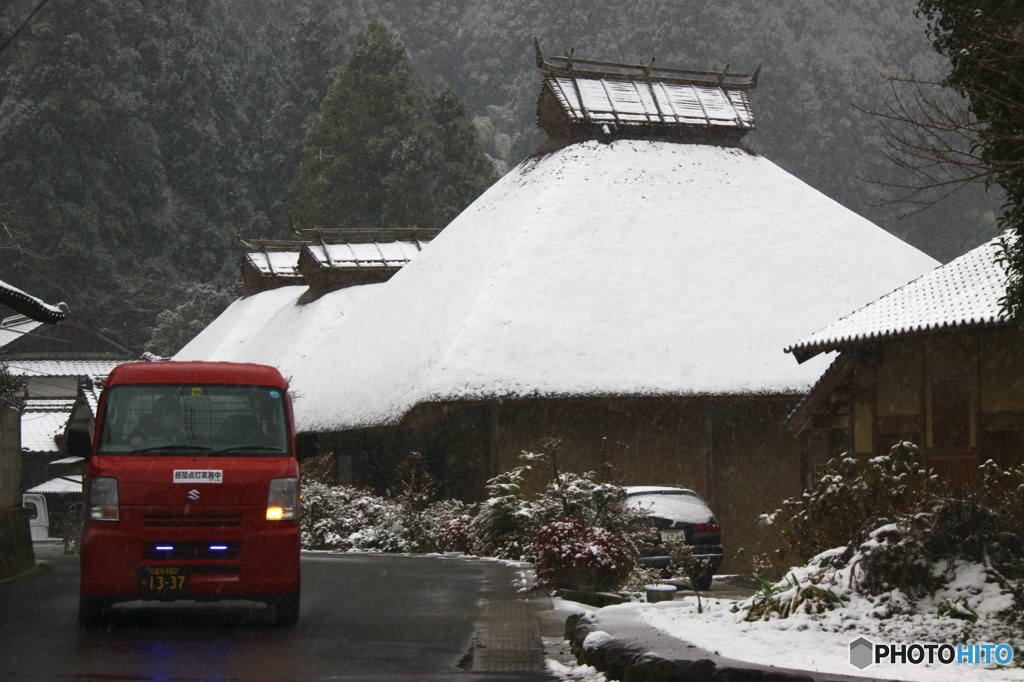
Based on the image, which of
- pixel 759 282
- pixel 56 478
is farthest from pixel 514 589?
pixel 56 478

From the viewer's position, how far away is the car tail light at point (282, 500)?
463 inches

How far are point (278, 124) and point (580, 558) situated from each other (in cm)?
6188

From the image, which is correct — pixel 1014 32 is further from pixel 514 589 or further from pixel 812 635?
pixel 514 589

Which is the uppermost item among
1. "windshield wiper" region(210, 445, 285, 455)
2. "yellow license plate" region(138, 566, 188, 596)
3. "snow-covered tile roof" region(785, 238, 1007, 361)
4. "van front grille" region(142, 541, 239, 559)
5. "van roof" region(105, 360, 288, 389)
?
"snow-covered tile roof" region(785, 238, 1007, 361)

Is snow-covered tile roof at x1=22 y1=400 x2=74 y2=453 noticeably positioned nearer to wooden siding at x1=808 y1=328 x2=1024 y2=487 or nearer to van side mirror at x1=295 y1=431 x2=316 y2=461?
wooden siding at x1=808 y1=328 x2=1024 y2=487

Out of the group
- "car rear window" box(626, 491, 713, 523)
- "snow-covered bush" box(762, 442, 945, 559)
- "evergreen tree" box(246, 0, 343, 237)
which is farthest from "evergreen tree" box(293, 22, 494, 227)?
"snow-covered bush" box(762, 442, 945, 559)

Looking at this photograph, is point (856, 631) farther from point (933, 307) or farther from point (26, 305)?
point (26, 305)

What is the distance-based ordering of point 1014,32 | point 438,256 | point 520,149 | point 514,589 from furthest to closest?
point 520,149 < point 438,256 < point 514,589 < point 1014,32

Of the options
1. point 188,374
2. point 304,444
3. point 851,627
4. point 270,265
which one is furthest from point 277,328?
point 851,627

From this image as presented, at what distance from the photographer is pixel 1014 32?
418 inches

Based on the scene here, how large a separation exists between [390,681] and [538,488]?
17705 millimetres

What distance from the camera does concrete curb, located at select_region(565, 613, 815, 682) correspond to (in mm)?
7559

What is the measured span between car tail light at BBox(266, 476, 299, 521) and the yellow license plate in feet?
2.76

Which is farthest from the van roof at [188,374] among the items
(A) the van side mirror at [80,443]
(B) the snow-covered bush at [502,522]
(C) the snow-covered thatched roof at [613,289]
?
(C) the snow-covered thatched roof at [613,289]
